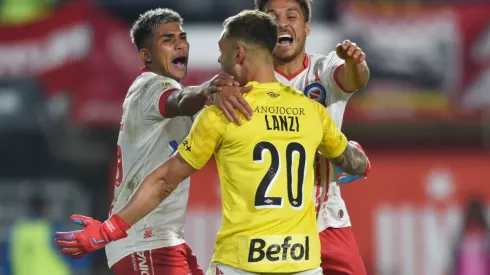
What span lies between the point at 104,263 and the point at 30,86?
237cm

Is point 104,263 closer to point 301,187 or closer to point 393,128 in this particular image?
point 393,128

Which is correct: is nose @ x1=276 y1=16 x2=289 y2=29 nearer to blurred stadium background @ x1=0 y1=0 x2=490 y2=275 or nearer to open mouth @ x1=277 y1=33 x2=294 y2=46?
open mouth @ x1=277 y1=33 x2=294 y2=46

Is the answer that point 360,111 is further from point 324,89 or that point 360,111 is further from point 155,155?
point 155,155

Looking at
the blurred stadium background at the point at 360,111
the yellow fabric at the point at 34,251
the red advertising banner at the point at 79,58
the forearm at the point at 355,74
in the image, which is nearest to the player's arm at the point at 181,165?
the forearm at the point at 355,74

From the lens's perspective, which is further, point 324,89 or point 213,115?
point 324,89

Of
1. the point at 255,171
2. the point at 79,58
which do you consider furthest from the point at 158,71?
the point at 79,58

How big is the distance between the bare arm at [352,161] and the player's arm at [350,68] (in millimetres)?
427

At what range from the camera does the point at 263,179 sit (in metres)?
5.14

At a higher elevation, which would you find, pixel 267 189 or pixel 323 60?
pixel 323 60

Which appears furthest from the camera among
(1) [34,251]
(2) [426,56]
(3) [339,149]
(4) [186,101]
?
(1) [34,251]

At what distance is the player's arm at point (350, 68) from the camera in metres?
5.77

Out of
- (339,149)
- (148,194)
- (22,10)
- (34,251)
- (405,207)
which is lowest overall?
(34,251)

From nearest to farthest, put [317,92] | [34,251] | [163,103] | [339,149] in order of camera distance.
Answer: [339,149]
[163,103]
[317,92]
[34,251]

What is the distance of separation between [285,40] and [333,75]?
335mm
